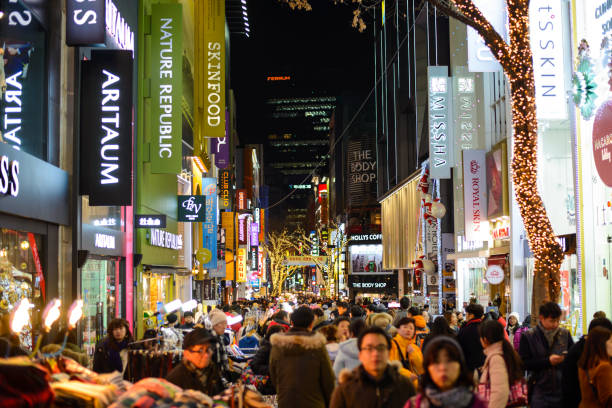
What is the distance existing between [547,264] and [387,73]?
5439 cm

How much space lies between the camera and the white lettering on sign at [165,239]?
28.4m


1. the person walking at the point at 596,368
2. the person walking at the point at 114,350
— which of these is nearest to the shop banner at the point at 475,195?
the person walking at the point at 114,350

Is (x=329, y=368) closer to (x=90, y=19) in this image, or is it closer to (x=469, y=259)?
(x=90, y=19)

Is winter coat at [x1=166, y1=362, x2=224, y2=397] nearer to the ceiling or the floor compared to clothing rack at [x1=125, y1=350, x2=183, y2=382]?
nearer to the ceiling

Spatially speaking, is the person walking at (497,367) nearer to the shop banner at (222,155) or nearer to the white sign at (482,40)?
the white sign at (482,40)

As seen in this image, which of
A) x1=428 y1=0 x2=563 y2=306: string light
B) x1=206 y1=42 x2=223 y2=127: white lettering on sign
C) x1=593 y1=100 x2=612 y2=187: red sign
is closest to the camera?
x1=428 y1=0 x2=563 y2=306: string light

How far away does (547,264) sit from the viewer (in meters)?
15.3

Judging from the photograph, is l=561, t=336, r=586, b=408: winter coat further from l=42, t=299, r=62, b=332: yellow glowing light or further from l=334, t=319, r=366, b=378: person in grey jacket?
l=42, t=299, r=62, b=332: yellow glowing light

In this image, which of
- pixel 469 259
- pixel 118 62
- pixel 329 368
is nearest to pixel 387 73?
pixel 469 259

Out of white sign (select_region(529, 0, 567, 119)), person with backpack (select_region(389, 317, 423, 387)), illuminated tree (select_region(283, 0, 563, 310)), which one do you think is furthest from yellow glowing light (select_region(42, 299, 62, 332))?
white sign (select_region(529, 0, 567, 119))

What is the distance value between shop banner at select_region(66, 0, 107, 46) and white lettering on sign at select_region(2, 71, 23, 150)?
1.70 meters

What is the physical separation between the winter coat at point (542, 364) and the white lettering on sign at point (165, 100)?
19.6 metres

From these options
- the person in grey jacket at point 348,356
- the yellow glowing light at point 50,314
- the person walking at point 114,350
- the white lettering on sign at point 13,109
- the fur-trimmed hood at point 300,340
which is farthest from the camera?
the white lettering on sign at point 13,109

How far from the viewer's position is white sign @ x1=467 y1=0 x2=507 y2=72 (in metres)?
24.0
